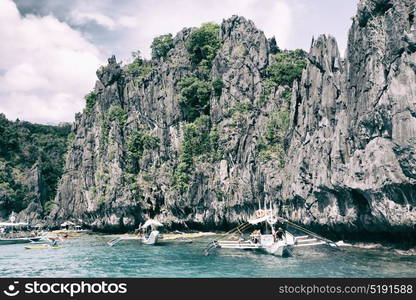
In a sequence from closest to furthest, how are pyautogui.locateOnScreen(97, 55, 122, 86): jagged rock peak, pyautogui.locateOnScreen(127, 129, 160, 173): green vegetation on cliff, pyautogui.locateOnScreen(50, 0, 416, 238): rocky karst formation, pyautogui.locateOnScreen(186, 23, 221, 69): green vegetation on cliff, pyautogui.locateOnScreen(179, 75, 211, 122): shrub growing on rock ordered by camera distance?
1. pyautogui.locateOnScreen(50, 0, 416, 238): rocky karst formation
2. pyautogui.locateOnScreen(179, 75, 211, 122): shrub growing on rock
3. pyautogui.locateOnScreen(127, 129, 160, 173): green vegetation on cliff
4. pyautogui.locateOnScreen(186, 23, 221, 69): green vegetation on cliff
5. pyautogui.locateOnScreen(97, 55, 122, 86): jagged rock peak

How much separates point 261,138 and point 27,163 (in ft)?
248

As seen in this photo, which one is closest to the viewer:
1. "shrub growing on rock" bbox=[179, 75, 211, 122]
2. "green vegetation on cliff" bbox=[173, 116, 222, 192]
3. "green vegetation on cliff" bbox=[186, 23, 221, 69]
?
"green vegetation on cliff" bbox=[173, 116, 222, 192]

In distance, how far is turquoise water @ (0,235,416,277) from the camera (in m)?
30.5

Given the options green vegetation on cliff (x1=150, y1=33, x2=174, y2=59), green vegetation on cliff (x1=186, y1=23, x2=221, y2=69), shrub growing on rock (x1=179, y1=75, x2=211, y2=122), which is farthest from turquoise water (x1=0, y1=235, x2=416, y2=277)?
green vegetation on cliff (x1=150, y1=33, x2=174, y2=59)

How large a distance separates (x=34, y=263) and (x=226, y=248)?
2083 centimetres

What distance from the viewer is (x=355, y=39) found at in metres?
43.4

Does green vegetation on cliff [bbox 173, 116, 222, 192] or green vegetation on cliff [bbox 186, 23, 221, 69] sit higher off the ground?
green vegetation on cliff [bbox 186, 23, 221, 69]

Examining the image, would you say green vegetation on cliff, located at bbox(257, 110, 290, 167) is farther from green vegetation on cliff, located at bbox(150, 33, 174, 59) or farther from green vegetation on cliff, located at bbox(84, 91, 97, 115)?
green vegetation on cliff, located at bbox(84, 91, 97, 115)

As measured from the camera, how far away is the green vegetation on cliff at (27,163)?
99438 mm

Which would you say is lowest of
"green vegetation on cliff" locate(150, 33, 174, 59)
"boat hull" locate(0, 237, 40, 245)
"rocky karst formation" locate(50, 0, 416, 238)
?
"boat hull" locate(0, 237, 40, 245)

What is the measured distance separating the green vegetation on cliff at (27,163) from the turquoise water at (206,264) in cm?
5435

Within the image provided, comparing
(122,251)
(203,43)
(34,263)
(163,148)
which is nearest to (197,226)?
(163,148)

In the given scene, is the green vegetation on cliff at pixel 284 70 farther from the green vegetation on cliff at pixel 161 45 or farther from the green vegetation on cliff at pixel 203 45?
the green vegetation on cliff at pixel 161 45

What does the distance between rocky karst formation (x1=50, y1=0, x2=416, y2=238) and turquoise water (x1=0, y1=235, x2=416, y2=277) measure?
4819mm
